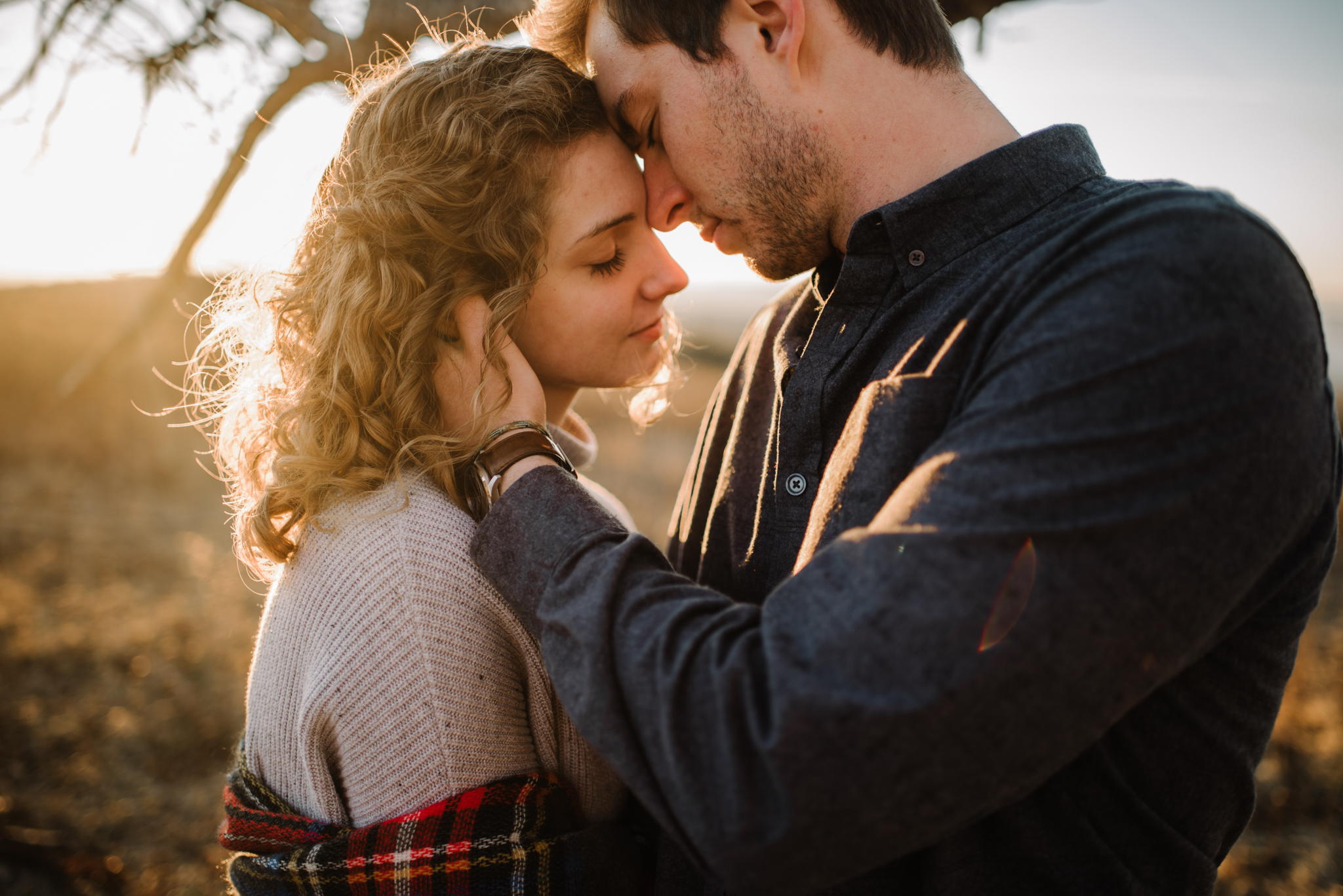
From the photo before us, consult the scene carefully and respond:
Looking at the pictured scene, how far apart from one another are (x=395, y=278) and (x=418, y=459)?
42 cm

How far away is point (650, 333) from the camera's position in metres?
1.96

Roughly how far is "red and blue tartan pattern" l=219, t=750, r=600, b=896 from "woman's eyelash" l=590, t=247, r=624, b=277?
3.80 feet

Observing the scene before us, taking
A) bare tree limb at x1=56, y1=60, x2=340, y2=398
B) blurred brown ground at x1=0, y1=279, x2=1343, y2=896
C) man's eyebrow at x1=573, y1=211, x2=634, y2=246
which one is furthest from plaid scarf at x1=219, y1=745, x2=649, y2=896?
bare tree limb at x1=56, y1=60, x2=340, y2=398

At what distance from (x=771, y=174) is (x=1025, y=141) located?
511 mm

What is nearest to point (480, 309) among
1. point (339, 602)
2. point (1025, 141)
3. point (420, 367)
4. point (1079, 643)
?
point (420, 367)

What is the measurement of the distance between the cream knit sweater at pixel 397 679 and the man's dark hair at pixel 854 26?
1.13 metres

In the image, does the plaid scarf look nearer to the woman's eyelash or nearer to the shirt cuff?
the shirt cuff

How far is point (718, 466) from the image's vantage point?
6.34 ft

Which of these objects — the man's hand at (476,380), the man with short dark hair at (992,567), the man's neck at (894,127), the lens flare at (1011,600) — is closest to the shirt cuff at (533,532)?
the man with short dark hair at (992,567)

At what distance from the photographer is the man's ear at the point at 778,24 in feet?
4.98

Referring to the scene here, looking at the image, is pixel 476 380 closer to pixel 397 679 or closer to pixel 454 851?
pixel 397 679

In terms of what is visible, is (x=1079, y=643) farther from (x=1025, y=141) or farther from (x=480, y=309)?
(x=480, y=309)

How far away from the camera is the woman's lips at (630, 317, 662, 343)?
1.94m

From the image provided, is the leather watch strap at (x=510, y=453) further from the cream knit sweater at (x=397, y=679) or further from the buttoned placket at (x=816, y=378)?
the buttoned placket at (x=816, y=378)
